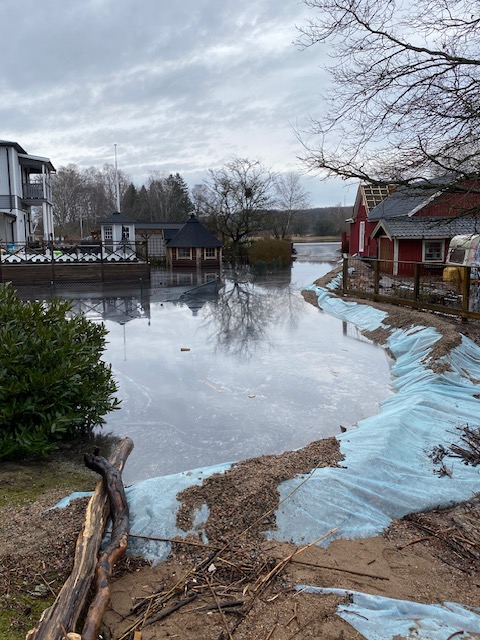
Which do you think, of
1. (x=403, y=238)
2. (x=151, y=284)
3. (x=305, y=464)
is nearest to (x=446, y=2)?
(x=305, y=464)

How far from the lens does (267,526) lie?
330 cm

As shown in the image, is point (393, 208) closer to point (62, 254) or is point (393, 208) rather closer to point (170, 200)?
point (62, 254)

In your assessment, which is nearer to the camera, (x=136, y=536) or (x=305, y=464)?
(x=136, y=536)

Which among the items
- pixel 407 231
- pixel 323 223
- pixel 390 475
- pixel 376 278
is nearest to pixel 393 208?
pixel 407 231

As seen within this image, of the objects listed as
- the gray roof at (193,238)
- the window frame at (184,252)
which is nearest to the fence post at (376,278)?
the gray roof at (193,238)

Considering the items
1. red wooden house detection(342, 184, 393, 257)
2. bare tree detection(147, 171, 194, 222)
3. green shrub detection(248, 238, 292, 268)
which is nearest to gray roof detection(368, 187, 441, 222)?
red wooden house detection(342, 184, 393, 257)

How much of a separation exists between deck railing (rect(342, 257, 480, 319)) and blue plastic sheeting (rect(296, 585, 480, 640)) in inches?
344

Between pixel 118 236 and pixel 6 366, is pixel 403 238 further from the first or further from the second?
pixel 118 236

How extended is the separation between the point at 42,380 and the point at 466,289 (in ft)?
28.4

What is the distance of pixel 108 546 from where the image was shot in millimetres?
2986

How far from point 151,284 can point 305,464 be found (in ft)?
64.9

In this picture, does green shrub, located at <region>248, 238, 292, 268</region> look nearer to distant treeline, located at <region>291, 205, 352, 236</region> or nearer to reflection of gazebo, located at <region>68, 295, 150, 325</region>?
reflection of gazebo, located at <region>68, 295, 150, 325</region>

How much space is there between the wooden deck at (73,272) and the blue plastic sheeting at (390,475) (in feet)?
64.6

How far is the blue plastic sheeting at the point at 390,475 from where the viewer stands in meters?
3.42
